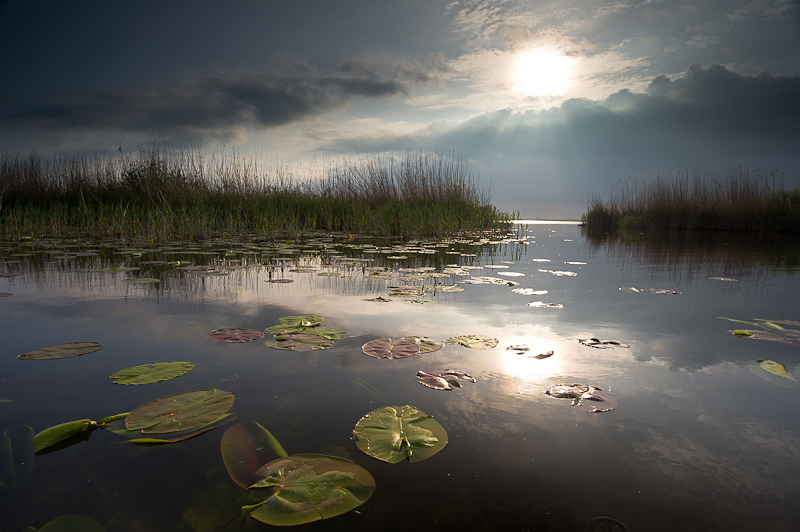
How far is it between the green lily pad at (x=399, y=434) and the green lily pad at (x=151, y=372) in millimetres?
707

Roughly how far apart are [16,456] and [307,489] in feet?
2.24

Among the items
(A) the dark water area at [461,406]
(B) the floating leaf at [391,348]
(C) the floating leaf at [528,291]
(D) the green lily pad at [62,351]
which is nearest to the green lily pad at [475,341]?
(A) the dark water area at [461,406]

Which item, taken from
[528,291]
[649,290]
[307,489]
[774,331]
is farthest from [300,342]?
[649,290]

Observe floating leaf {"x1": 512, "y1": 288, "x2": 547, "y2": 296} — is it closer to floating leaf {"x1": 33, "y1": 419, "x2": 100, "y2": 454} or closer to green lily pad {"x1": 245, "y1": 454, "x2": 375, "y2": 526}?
green lily pad {"x1": 245, "y1": 454, "x2": 375, "y2": 526}

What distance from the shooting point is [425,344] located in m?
1.58

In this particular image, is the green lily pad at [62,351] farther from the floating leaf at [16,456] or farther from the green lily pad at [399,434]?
the green lily pad at [399,434]

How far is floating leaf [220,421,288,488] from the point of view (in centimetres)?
81

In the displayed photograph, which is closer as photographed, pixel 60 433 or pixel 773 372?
pixel 60 433

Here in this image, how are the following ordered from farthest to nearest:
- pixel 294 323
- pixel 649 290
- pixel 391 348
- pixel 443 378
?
pixel 649 290, pixel 294 323, pixel 391 348, pixel 443 378

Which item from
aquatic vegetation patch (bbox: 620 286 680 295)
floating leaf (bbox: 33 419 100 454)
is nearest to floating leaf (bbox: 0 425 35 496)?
floating leaf (bbox: 33 419 100 454)

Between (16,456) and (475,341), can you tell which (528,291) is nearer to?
(475,341)

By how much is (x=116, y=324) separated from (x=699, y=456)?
232 cm

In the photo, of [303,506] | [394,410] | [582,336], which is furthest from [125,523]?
[582,336]

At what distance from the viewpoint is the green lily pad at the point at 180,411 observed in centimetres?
96
